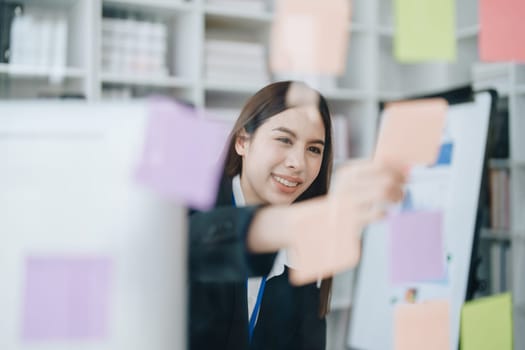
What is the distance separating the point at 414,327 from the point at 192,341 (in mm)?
342

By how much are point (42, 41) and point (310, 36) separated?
136 centimetres

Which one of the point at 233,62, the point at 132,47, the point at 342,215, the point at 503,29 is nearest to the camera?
the point at 342,215

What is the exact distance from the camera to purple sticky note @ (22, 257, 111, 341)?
374 millimetres

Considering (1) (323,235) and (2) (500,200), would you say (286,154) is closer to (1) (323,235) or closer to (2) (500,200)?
(1) (323,235)

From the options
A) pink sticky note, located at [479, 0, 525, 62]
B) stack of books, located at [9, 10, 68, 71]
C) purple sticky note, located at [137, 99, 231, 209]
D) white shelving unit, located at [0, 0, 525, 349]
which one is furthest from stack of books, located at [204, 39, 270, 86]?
purple sticky note, located at [137, 99, 231, 209]

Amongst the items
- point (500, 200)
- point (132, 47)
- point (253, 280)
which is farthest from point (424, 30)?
point (500, 200)

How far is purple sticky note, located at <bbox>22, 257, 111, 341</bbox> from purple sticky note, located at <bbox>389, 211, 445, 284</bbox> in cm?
35

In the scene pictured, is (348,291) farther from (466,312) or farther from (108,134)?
(108,134)

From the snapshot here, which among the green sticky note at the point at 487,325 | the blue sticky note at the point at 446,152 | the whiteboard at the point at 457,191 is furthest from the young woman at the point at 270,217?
the blue sticky note at the point at 446,152

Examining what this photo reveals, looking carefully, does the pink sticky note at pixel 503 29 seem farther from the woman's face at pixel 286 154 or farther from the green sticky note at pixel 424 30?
the woman's face at pixel 286 154

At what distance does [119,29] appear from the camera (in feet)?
5.52

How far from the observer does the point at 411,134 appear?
20.2 inches

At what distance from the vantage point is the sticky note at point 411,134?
1.68 feet

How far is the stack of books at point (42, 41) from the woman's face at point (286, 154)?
1022 millimetres
